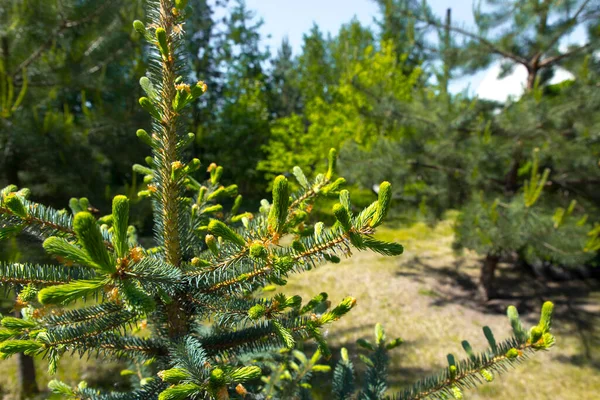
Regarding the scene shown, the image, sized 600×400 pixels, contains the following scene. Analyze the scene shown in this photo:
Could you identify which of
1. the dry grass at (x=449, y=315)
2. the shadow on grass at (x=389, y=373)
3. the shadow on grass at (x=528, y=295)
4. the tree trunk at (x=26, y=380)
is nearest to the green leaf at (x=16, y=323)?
the shadow on grass at (x=389, y=373)

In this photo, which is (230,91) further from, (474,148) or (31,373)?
(31,373)

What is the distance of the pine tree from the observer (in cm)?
78

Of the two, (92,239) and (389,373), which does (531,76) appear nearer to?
(389,373)

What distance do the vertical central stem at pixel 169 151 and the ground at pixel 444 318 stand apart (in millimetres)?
3709

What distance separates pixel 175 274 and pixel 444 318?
619 cm

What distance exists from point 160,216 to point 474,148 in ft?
17.4

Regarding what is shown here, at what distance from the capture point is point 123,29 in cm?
438

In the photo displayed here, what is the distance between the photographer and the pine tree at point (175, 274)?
2.55 feet

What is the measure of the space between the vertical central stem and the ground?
12.2 feet

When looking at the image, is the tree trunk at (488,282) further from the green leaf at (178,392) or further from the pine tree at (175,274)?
the green leaf at (178,392)

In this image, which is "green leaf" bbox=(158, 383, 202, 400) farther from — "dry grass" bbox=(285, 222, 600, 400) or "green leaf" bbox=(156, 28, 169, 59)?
"dry grass" bbox=(285, 222, 600, 400)

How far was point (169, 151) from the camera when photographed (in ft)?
3.54

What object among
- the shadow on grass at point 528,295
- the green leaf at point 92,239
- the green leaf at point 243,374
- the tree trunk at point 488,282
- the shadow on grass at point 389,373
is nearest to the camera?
the green leaf at point 92,239

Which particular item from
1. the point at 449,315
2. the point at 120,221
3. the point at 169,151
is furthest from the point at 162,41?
the point at 449,315
